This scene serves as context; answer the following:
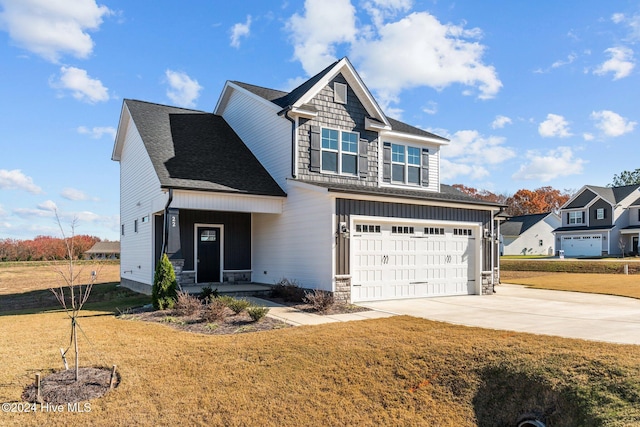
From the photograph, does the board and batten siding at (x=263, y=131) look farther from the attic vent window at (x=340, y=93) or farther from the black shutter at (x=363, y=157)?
the black shutter at (x=363, y=157)

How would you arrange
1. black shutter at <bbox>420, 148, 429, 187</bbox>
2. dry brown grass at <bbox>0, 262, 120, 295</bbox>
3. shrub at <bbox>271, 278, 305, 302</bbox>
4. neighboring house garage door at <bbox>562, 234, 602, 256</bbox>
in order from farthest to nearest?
1. neighboring house garage door at <bbox>562, 234, 602, 256</bbox>
2. dry brown grass at <bbox>0, 262, 120, 295</bbox>
3. black shutter at <bbox>420, 148, 429, 187</bbox>
4. shrub at <bbox>271, 278, 305, 302</bbox>

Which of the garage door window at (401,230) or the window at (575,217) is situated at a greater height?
the window at (575,217)

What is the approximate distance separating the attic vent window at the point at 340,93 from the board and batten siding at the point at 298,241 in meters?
3.88

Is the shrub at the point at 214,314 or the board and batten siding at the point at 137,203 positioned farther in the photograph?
the board and batten siding at the point at 137,203

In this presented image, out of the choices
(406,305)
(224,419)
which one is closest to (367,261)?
(406,305)

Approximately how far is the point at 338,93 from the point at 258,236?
6462mm

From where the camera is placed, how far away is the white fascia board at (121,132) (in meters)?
18.2

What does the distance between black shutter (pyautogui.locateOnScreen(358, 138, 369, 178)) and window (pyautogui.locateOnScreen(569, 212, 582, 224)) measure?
4351 centimetres

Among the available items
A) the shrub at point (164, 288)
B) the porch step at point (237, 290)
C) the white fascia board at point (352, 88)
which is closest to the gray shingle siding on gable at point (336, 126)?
the white fascia board at point (352, 88)

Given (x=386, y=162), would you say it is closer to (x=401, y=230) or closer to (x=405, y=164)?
(x=405, y=164)

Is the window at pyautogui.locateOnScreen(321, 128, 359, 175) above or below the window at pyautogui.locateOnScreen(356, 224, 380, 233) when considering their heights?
above

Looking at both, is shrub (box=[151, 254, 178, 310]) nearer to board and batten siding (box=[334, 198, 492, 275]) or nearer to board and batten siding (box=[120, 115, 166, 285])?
board and batten siding (box=[120, 115, 166, 285])

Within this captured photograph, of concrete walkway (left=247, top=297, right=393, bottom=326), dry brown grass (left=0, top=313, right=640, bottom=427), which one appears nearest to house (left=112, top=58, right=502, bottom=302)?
concrete walkway (left=247, top=297, right=393, bottom=326)

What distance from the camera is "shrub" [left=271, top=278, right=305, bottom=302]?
13180 millimetres
